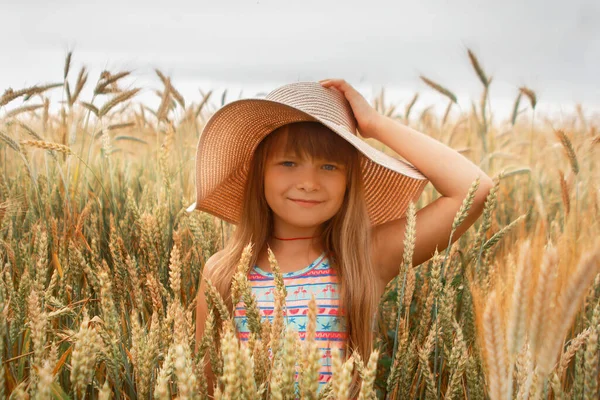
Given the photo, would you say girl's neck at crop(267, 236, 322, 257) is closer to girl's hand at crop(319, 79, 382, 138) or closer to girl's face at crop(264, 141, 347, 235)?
girl's face at crop(264, 141, 347, 235)

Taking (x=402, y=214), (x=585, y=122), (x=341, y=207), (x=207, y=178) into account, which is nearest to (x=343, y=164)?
(x=341, y=207)

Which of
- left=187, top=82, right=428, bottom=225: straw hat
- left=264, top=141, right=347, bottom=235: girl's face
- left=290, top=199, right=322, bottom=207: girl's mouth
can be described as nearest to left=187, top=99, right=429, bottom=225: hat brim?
left=187, top=82, right=428, bottom=225: straw hat

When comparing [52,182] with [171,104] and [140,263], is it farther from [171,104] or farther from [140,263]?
[171,104]

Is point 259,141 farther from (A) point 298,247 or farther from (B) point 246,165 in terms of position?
(A) point 298,247

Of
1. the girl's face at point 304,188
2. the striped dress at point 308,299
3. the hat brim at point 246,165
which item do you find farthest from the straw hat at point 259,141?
the striped dress at point 308,299

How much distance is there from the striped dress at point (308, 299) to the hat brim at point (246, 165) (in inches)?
11.0

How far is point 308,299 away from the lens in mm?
1580

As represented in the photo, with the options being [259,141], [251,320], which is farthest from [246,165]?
[251,320]

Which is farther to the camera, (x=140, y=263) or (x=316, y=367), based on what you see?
(x=140, y=263)

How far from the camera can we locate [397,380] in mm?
1027

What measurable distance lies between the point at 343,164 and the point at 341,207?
16 cm

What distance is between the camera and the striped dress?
1.56m

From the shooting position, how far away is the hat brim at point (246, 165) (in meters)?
1.60

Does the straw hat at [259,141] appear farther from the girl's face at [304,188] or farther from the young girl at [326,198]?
the girl's face at [304,188]
